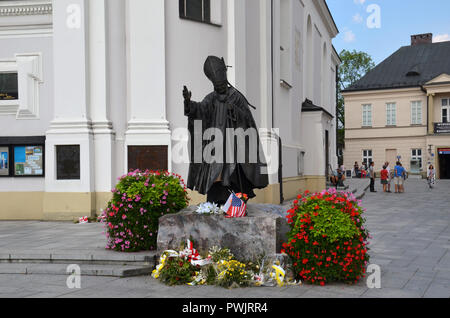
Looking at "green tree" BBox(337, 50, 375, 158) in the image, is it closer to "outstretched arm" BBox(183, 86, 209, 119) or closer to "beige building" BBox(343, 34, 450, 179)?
"beige building" BBox(343, 34, 450, 179)

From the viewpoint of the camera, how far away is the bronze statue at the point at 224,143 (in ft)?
22.2

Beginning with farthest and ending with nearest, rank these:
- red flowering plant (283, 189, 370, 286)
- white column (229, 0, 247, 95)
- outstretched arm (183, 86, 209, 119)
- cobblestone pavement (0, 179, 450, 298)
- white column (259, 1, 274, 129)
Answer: white column (259, 1, 274, 129) → white column (229, 0, 247, 95) → outstretched arm (183, 86, 209, 119) → red flowering plant (283, 189, 370, 286) → cobblestone pavement (0, 179, 450, 298)

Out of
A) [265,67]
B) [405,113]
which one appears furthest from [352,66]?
[265,67]

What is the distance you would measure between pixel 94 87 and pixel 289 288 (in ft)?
27.7

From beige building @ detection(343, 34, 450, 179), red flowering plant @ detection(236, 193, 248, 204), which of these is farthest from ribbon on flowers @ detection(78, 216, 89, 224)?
beige building @ detection(343, 34, 450, 179)

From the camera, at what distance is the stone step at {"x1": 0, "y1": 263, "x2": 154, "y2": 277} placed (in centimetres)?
648

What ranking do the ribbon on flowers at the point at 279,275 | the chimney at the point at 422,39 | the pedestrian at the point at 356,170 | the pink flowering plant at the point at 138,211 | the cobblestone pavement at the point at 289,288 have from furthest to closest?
the chimney at the point at 422,39
the pedestrian at the point at 356,170
the pink flowering plant at the point at 138,211
the ribbon on flowers at the point at 279,275
the cobblestone pavement at the point at 289,288

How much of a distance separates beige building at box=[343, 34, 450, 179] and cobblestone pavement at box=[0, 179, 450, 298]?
113 ft

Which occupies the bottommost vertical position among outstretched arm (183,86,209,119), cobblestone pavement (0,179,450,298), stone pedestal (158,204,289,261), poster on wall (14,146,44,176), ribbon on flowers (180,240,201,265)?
cobblestone pavement (0,179,450,298)

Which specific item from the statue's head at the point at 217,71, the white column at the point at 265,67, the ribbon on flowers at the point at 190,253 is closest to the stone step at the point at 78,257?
the ribbon on flowers at the point at 190,253

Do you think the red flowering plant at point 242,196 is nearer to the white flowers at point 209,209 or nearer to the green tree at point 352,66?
the white flowers at point 209,209

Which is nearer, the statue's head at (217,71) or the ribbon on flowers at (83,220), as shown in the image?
the statue's head at (217,71)
